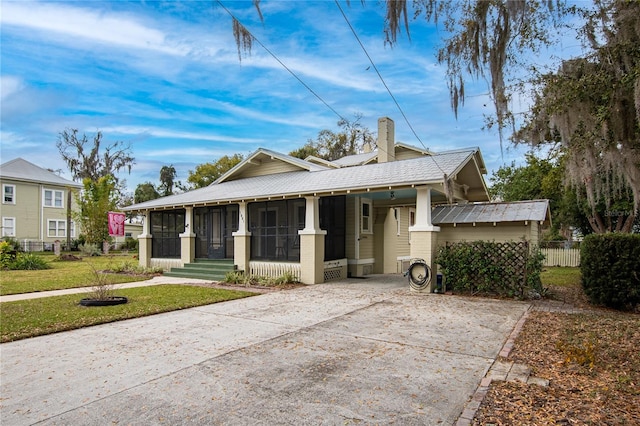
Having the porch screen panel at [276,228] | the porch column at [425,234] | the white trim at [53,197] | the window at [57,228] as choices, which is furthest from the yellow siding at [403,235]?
the white trim at [53,197]

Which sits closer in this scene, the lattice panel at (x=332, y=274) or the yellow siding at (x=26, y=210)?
the lattice panel at (x=332, y=274)

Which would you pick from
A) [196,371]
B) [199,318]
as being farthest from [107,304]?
[196,371]

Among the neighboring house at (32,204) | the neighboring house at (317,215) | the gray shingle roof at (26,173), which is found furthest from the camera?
the gray shingle roof at (26,173)

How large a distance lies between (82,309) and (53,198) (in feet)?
100

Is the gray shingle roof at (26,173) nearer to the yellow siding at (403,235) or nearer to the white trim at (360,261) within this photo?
the white trim at (360,261)

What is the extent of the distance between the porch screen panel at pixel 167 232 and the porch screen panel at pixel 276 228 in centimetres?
477

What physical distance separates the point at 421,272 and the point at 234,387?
278 inches

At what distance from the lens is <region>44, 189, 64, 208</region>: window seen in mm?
32062

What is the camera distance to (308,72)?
8.96 meters

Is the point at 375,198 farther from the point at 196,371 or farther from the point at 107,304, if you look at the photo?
the point at 196,371

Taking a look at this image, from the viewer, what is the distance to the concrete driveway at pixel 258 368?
332cm

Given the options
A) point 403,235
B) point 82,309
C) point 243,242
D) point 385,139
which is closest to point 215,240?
point 243,242

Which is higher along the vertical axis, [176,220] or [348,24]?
[348,24]

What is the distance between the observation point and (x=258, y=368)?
441 centimetres
